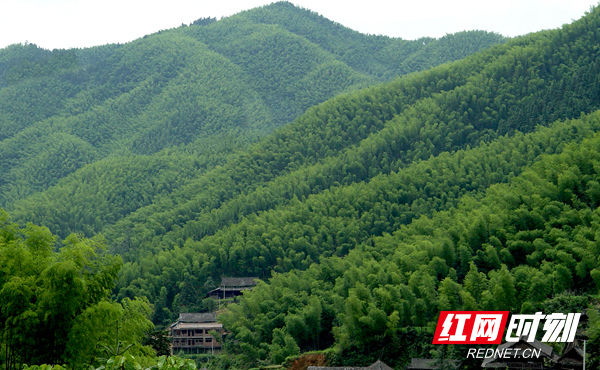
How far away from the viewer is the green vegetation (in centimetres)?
2881

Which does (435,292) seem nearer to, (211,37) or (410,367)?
(410,367)

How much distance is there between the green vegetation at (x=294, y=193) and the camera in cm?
2881

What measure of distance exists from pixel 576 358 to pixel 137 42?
146134 mm

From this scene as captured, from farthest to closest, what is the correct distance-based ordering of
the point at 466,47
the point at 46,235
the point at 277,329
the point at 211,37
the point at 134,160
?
the point at 211,37, the point at 466,47, the point at 134,160, the point at 277,329, the point at 46,235

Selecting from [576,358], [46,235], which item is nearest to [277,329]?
[576,358]

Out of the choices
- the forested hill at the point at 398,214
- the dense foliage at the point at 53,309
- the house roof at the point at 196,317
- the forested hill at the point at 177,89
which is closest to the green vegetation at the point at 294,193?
the dense foliage at the point at 53,309

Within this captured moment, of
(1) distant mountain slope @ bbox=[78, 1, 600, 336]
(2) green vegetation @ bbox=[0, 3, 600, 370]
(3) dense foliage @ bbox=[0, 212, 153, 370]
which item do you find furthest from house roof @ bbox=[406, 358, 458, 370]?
(3) dense foliage @ bbox=[0, 212, 153, 370]

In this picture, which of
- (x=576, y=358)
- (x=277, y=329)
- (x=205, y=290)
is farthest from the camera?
(x=205, y=290)

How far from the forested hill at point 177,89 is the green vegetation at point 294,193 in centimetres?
50

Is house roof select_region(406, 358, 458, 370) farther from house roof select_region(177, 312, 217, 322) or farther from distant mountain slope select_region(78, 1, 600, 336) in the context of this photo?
house roof select_region(177, 312, 217, 322)

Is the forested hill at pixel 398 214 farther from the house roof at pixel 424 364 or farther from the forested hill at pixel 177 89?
the forested hill at pixel 177 89

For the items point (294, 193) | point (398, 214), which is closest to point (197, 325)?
point (398, 214)

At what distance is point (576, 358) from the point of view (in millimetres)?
25516

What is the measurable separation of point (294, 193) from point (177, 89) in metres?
74.0
